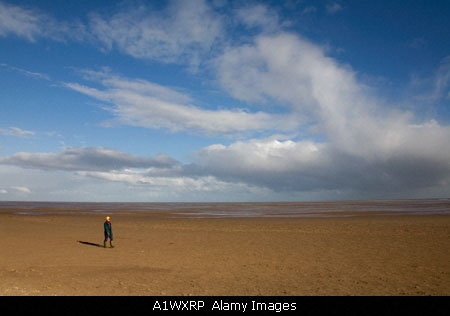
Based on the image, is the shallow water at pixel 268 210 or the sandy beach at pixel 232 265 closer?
the sandy beach at pixel 232 265

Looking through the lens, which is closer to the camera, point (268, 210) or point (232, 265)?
point (232, 265)

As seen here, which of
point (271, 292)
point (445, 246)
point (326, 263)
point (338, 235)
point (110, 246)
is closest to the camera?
point (271, 292)

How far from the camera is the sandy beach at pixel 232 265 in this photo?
11.5 meters

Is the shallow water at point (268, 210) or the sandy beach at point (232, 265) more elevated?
the sandy beach at point (232, 265)

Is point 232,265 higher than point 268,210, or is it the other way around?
point 232,265

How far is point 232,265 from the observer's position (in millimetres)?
15641

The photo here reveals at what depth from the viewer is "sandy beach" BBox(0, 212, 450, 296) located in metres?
11.5

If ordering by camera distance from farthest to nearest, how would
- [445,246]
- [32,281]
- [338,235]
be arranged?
[338,235]
[445,246]
[32,281]

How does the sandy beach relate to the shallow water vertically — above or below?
above
